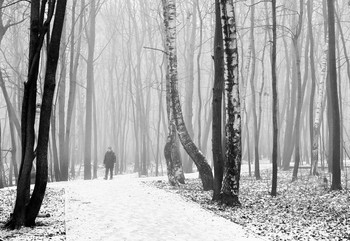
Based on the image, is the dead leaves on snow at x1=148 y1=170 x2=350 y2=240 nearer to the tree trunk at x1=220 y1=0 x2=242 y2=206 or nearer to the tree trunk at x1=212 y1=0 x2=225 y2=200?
the tree trunk at x1=220 y1=0 x2=242 y2=206

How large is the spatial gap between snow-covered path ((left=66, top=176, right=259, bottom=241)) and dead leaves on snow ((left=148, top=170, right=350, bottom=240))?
0.67 meters

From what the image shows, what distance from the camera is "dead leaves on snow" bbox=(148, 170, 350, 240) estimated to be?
28.6 feet

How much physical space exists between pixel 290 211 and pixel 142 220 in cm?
444

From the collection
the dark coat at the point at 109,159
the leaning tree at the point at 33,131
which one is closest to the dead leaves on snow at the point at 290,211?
the leaning tree at the point at 33,131

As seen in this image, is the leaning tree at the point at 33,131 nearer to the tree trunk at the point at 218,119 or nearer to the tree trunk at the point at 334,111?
the tree trunk at the point at 218,119

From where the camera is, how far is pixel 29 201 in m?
8.62

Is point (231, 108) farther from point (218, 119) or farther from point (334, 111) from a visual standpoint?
point (334, 111)

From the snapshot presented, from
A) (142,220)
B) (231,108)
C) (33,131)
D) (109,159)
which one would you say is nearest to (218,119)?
(231,108)

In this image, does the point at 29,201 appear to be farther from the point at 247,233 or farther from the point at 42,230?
the point at 247,233

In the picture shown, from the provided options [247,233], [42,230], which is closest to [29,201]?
[42,230]

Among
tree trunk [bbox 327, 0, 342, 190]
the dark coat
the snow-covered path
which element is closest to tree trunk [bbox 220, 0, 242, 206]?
the snow-covered path

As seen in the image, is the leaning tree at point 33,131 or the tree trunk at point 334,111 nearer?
the leaning tree at point 33,131

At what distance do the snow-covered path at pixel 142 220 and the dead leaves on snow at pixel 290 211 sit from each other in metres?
0.67

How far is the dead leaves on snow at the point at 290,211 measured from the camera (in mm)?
8711
